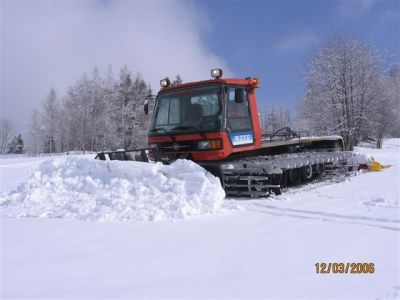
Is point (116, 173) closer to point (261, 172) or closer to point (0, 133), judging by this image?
point (261, 172)

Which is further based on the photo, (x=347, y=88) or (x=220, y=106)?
(x=347, y=88)

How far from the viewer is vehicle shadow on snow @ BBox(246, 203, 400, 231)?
5082mm

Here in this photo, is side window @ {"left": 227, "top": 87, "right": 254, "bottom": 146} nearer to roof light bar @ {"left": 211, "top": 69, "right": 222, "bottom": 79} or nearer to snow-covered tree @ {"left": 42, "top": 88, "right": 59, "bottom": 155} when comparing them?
roof light bar @ {"left": 211, "top": 69, "right": 222, "bottom": 79}

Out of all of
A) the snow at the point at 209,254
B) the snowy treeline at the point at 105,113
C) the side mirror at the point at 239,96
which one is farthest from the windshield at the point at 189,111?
the snowy treeline at the point at 105,113

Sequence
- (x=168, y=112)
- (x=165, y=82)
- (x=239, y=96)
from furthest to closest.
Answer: (x=165, y=82), (x=168, y=112), (x=239, y=96)

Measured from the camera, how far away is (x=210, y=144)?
7234mm

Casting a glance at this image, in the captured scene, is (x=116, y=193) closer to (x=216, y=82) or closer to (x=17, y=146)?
(x=216, y=82)

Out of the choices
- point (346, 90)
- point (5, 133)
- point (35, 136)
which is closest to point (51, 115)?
point (35, 136)

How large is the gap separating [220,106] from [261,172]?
59.5 inches

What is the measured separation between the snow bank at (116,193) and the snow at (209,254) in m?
0.23

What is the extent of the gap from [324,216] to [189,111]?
11.4ft

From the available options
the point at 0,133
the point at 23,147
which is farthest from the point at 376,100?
the point at 0,133

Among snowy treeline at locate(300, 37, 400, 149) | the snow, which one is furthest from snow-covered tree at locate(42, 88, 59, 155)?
the snow

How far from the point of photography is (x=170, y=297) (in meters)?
2.94
